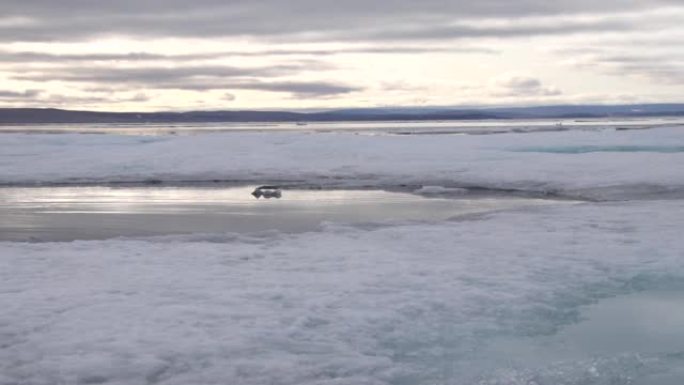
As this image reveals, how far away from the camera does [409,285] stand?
21.9 feet

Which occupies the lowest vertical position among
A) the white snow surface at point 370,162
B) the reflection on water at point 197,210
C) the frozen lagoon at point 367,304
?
the frozen lagoon at point 367,304

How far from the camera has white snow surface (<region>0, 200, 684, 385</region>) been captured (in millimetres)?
4715

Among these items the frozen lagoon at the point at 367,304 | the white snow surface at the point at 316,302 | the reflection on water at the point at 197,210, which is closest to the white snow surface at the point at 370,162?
the reflection on water at the point at 197,210

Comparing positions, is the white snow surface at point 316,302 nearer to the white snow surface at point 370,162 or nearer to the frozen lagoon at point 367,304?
the frozen lagoon at point 367,304

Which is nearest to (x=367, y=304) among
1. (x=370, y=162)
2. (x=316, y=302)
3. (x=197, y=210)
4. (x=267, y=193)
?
(x=316, y=302)

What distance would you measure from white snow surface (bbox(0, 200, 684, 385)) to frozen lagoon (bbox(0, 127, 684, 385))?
16mm

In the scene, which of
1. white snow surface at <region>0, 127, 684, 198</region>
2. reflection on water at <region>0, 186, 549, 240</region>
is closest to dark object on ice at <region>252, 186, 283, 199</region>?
reflection on water at <region>0, 186, 549, 240</region>

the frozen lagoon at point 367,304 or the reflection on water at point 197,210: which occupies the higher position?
the reflection on water at point 197,210

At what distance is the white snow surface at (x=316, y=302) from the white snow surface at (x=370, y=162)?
6.95 metres

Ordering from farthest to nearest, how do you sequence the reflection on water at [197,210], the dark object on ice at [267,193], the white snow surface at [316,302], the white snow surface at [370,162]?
1. the white snow surface at [370,162]
2. the dark object on ice at [267,193]
3. the reflection on water at [197,210]
4. the white snow surface at [316,302]

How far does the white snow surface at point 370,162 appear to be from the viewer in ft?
54.8

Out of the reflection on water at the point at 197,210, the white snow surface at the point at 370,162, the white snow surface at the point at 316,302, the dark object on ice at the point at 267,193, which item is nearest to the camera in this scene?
the white snow surface at the point at 316,302

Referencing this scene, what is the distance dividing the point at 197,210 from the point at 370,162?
29.3 ft

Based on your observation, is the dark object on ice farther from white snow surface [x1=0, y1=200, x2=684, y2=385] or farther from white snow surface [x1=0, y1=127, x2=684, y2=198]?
white snow surface [x1=0, y1=200, x2=684, y2=385]
